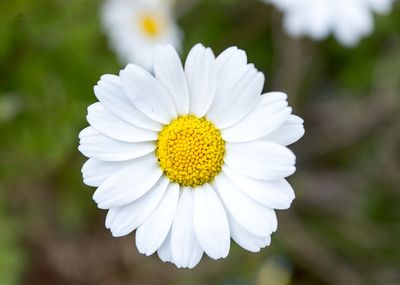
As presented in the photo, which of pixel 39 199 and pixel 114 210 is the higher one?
pixel 114 210

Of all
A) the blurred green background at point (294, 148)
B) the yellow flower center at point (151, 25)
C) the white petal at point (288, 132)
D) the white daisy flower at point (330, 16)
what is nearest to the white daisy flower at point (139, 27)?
the yellow flower center at point (151, 25)

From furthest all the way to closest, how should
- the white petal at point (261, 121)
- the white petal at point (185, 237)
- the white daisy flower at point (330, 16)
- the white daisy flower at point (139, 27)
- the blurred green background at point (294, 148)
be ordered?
the white daisy flower at point (139, 27), the blurred green background at point (294, 148), the white daisy flower at point (330, 16), the white petal at point (185, 237), the white petal at point (261, 121)

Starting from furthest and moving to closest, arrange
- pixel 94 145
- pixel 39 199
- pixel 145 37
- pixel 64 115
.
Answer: pixel 39 199 → pixel 145 37 → pixel 64 115 → pixel 94 145

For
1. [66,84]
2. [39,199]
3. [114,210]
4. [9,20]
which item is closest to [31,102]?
[66,84]

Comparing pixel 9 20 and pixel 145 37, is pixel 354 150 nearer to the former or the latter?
pixel 145 37

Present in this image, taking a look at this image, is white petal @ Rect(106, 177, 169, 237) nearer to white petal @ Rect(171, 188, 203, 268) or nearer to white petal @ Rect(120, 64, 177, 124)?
white petal @ Rect(171, 188, 203, 268)

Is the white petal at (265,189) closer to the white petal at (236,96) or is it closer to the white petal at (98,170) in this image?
the white petal at (236,96)

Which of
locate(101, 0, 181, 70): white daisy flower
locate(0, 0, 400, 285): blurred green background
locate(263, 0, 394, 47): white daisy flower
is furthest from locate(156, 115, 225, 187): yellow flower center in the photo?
locate(101, 0, 181, 70): white daisy flower
